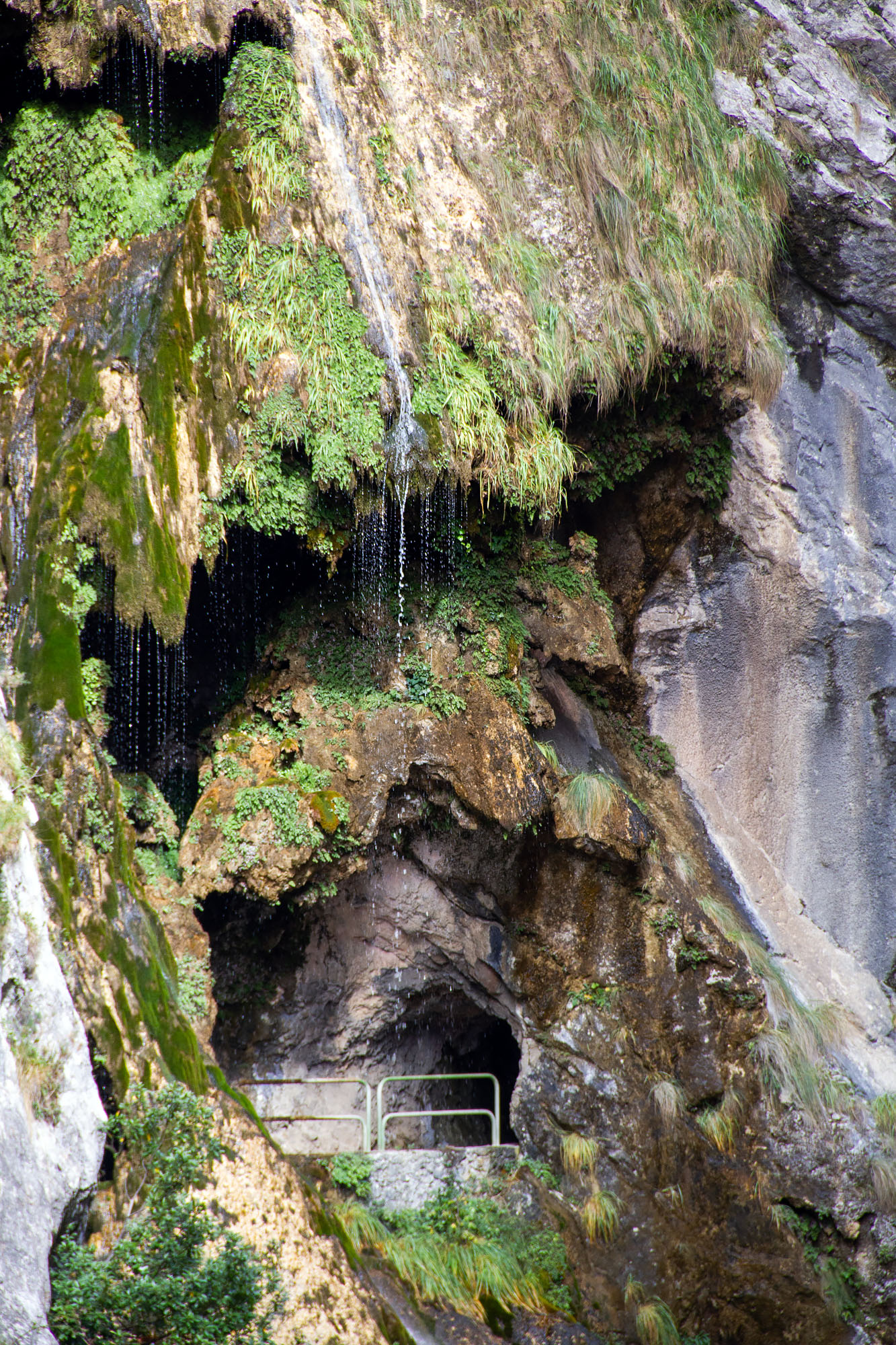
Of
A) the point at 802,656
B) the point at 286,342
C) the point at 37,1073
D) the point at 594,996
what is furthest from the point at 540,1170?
the point at 286,342

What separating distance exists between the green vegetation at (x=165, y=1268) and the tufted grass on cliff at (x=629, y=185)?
7.78m

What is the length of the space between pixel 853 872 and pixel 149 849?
820cm

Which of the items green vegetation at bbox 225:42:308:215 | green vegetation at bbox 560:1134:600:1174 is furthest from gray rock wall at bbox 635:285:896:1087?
green vegetation at bbox 225:42:308:215

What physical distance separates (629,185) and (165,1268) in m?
11.9

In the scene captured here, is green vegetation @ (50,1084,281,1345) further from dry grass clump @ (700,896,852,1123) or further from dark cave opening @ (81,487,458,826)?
dry grass clump @ (700,896,852,1123)

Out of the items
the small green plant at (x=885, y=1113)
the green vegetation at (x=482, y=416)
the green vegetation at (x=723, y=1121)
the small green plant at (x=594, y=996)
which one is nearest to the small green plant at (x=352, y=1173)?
the small green plant at (x=594, y=996)

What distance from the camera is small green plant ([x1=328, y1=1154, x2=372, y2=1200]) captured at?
9.86 m

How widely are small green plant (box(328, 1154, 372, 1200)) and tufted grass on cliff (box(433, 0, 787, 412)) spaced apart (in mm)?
7563

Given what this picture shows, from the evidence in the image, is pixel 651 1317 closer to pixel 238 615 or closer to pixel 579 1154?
pixel 579 1154

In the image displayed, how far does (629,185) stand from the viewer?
13.0m

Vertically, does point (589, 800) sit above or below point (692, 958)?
above

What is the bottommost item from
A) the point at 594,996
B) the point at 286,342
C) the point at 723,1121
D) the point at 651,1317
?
the point at 651,1317

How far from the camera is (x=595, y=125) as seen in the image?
13.0 metres

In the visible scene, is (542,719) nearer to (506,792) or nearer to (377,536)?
(506,792)
